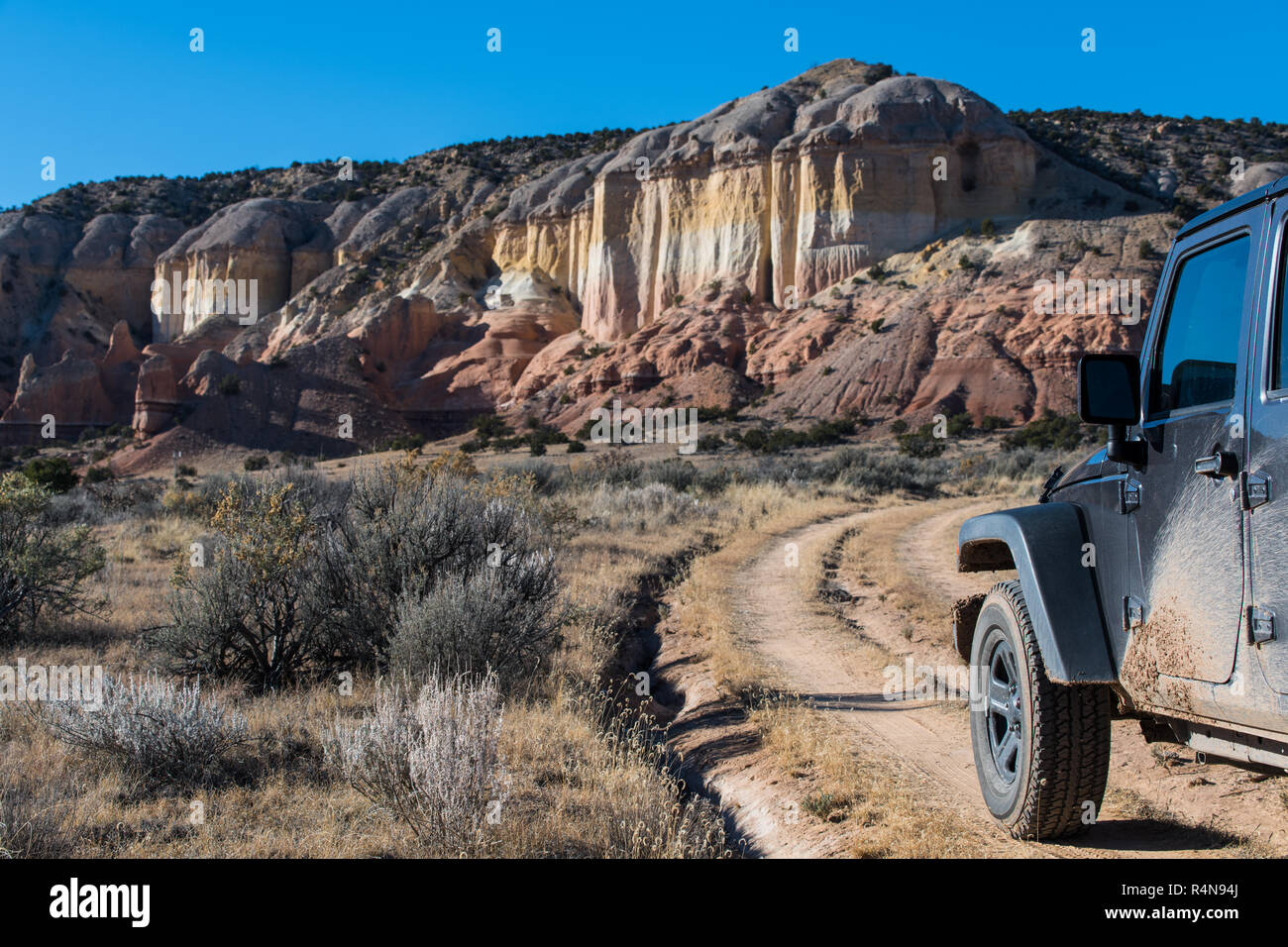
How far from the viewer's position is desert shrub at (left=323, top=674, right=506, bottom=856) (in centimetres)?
420

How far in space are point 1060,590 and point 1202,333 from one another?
121 cm

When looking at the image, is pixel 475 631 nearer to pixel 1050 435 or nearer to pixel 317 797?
pixel 317 797

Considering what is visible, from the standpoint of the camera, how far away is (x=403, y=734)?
182 inches

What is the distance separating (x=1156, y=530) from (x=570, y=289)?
62.7 m

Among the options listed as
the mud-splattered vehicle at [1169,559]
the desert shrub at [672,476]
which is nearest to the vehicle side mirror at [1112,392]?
the mud-splattered vehicle at [1169,559]

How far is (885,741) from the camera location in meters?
→ 5.84

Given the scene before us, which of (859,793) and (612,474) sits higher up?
(612,474)

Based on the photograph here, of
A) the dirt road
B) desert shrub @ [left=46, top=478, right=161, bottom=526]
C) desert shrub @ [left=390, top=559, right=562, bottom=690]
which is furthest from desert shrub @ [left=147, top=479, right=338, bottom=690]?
desert shrub @ [left=46, top=478, right=161, bottom=526]

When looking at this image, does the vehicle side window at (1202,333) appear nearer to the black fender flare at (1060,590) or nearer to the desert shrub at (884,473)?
the black fender flare at (1060,590)

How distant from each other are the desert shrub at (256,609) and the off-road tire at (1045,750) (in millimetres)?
5618

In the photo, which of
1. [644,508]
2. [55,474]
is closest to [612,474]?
[644,508]

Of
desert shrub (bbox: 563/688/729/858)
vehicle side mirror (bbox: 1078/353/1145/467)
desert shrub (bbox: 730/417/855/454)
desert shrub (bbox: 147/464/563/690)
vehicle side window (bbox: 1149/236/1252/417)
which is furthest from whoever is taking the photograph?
desert shrub (bbox: 730/417/855/454)

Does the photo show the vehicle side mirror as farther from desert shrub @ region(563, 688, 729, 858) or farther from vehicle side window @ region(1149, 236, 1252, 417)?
desert shrub @ region(563, 688, 729, 858)
